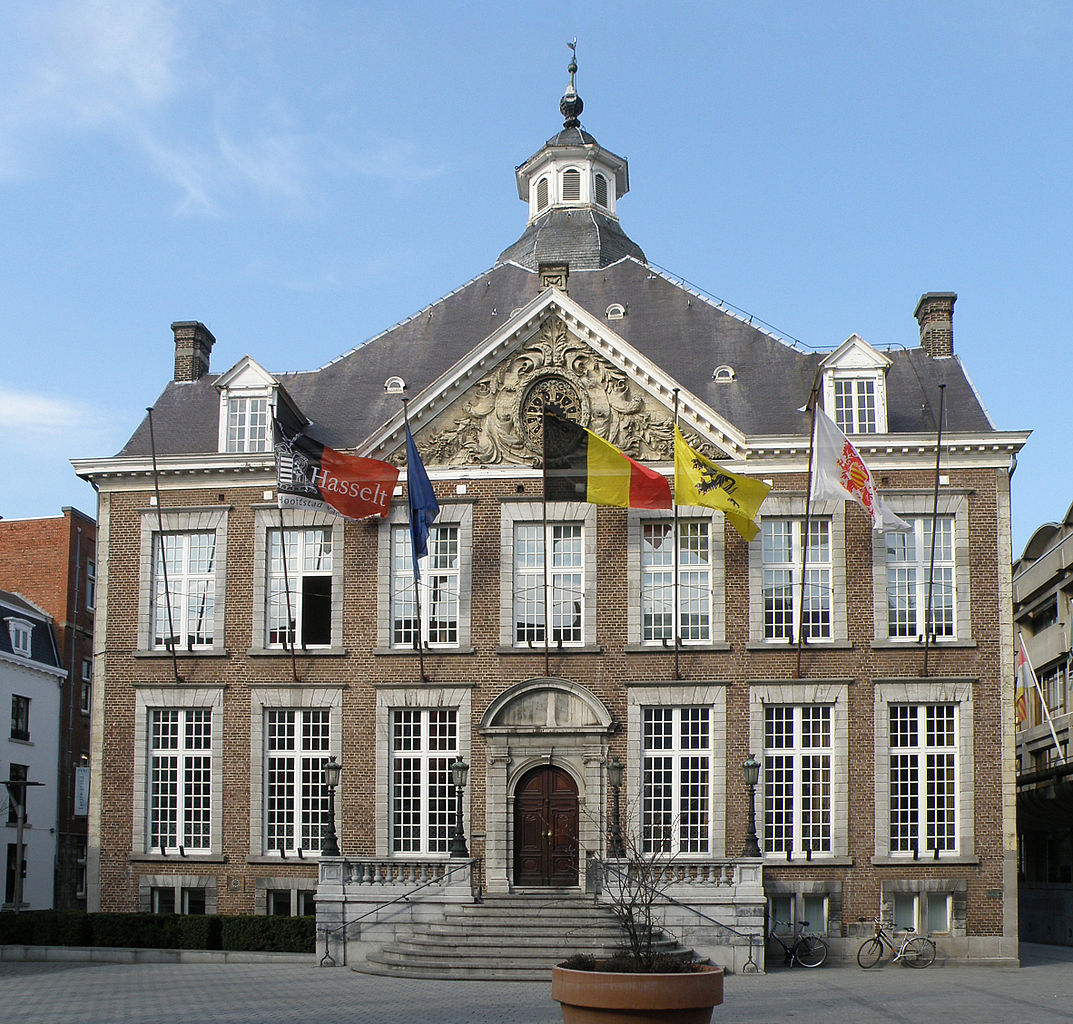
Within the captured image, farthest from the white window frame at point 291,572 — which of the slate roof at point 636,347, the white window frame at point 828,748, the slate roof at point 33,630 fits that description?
the slate roof at point 33,630

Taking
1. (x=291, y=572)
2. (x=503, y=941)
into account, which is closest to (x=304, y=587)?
(x=291, y=572)

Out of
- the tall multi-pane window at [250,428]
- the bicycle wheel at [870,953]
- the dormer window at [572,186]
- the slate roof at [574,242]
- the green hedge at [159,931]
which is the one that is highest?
the dormer window at [572,186]

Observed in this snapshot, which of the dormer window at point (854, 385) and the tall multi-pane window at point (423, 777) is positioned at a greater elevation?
the dormer window at point (854, 385)

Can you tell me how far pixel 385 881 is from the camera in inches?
1070

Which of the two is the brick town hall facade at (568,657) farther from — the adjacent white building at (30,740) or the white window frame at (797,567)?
the adjacent white building at (30,740)

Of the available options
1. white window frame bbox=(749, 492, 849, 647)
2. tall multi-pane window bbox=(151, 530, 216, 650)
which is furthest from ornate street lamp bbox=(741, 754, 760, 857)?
tall multi-pane window bbox=(151, 530, 216, 650)

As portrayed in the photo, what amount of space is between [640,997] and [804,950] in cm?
1448

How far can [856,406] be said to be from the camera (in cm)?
3153

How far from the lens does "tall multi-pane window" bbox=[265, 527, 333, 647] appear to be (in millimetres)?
31719

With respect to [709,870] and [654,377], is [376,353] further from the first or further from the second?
[709,870]

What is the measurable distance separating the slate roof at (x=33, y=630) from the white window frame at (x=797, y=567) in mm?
25889

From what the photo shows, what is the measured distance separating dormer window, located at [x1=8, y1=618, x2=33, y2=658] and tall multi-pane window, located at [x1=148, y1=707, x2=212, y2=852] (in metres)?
16.5

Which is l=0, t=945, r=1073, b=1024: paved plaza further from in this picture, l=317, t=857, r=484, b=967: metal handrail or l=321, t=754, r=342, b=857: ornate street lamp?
l=321, t=754, r=342, b=857: ornate street lamp

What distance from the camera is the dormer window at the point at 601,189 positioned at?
39.7 metres
